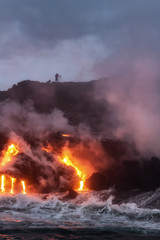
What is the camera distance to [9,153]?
66.1ft

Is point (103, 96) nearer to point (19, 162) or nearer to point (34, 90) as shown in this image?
point (34, 90)

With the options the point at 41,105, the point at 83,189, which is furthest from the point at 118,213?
the point at 41,105

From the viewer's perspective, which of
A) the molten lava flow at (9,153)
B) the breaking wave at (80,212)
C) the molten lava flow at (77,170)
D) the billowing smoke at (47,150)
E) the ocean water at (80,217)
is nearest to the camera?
the ocean water at (80,217)

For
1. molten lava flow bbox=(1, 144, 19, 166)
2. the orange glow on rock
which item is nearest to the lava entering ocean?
molten lava flow bbox=(1, 144, 19, 166)

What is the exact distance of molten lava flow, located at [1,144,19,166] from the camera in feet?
63.1

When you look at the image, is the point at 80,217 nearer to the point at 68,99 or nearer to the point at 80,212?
the point at 80,212

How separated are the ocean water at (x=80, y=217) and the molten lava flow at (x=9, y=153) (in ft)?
10.3

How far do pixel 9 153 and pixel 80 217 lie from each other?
9.51 metres

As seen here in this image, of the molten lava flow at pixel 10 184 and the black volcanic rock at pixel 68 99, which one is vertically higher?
the black volcanic rock at pixel 68 99

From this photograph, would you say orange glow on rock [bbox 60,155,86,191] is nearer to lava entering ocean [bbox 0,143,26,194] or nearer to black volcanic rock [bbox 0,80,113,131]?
lava entering ocean [bbox 0,143,26,194]

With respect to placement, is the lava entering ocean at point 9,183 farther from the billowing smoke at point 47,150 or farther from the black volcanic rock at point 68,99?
the black volcanic rock at point 68,99

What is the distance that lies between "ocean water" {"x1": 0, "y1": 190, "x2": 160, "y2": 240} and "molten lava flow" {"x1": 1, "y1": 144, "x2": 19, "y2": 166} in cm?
314

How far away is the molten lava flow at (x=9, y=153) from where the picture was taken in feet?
63.1

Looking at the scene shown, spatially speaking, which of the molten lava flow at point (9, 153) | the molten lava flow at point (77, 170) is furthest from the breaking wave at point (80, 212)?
the molten lava flow at point (9, 153)
